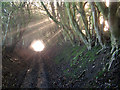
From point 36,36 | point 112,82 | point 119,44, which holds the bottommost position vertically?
point 36,36

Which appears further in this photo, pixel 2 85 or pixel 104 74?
pixel 2 85

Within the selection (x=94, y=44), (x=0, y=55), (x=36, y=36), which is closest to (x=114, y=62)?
(x=94, y=44)

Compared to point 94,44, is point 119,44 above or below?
above

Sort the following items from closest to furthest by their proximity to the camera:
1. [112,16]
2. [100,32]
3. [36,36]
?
[112,16] → [100,32] → [36,36]

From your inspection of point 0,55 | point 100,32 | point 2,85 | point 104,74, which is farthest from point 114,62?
point 0,55

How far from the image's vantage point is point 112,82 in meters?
5.32

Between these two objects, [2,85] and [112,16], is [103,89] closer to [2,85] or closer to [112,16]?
[112,16]

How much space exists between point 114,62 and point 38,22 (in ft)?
94.6

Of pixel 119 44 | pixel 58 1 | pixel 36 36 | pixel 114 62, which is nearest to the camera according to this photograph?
pixel 114 62

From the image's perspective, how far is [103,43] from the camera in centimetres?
852

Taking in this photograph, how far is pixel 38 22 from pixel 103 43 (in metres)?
26.5

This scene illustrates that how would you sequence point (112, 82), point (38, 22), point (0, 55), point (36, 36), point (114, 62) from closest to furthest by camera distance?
point (112, 82)
point (114, 62)
point (0, 55)
point (38, 22)
point (36, 36)

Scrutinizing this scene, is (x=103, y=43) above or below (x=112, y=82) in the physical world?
above

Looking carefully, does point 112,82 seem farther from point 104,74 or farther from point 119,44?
point 119,44
